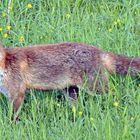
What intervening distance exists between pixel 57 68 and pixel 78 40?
977 millimetres

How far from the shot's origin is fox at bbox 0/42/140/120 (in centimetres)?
786

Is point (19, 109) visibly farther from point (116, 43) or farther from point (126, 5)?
point (126, 5)

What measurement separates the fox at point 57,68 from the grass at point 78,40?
0.14 m

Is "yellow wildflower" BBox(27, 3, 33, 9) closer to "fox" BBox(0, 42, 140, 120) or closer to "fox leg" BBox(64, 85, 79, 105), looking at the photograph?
"fox" BBox(0, 42, 140, 120)

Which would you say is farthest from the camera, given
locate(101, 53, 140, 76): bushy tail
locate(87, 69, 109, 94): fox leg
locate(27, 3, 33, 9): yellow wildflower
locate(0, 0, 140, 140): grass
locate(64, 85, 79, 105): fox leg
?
locate(27, 3, 33, 9): yellow wildflower

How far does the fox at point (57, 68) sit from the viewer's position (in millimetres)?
7859

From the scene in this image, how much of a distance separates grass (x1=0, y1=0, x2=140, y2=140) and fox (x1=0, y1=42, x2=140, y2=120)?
0.47 ft

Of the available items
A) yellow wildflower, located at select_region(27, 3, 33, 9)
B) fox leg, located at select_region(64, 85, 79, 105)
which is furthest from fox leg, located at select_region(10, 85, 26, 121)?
yellow wildflower, located at select_region(27, 3, 33, 9)

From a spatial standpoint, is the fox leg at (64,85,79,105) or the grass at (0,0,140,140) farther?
the fox leg at (64,85,79,105)

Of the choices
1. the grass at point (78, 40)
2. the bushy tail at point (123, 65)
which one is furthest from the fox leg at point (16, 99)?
the bushy tail at point (123, 65)

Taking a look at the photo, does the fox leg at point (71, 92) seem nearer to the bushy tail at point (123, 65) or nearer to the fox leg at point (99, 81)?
the fox leg at point (99, 81)

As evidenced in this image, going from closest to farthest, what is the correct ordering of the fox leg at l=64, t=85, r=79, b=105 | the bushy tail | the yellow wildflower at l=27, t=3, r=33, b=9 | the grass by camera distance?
the grass, the bushy tail, the fox leg at l=64, t=85, r=79, b=105, the yellow wildflower at l=27, t=3, r=33, b=9

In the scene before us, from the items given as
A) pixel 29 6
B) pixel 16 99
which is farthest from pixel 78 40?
pixel 16 99

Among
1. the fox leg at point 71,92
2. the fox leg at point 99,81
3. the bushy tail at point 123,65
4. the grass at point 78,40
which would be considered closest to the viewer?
the grass at point 78,40
